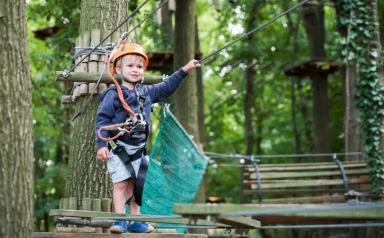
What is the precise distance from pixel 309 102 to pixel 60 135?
777 centimetres

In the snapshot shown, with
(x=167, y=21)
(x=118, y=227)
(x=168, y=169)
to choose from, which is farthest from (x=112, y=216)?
(x=167, y=21)

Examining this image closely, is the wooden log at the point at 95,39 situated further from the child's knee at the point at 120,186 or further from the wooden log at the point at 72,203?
the child's knee at the point at 120,186

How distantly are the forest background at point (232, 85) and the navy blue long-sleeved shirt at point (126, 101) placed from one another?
262 inches

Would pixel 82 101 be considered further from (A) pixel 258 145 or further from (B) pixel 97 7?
(A) pixel 258 145

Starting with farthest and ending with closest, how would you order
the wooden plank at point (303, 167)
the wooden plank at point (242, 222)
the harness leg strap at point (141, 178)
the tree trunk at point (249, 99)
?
the tree trunk at point (249, 99), the wooden plank at point (303, 167), the harness leg strap at point (141, 178), the wooden plank at point (242, 222)

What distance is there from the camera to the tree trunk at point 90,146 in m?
5.79

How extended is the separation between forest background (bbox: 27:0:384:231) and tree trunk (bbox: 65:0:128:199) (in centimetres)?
581

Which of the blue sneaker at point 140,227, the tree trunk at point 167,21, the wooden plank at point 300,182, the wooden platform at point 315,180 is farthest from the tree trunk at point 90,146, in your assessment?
the tree trunk at point 167,21

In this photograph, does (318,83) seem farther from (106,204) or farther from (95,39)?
(106,204)

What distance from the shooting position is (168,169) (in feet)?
24.8

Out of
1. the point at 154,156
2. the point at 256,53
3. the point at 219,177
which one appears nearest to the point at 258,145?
the point at 219,177

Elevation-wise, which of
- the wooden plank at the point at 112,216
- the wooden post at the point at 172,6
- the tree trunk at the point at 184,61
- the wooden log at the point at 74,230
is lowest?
the wooden log at the point at 74,230

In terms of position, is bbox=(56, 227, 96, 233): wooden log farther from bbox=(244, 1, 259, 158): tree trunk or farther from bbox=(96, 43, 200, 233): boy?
bbox=(244, 1, 259, 158): tree trunk

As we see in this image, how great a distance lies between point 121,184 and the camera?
517 cm
